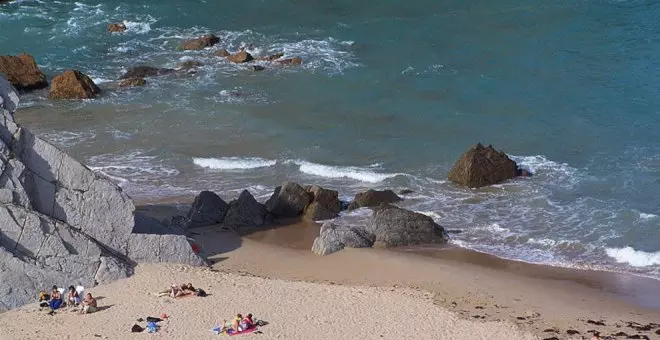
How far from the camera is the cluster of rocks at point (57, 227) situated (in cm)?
2733

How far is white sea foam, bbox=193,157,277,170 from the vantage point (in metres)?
38.7

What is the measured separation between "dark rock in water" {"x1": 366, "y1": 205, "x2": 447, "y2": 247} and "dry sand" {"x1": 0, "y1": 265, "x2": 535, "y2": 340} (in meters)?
3.50

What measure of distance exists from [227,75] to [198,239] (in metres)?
18.8

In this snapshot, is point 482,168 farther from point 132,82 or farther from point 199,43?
point 199,43

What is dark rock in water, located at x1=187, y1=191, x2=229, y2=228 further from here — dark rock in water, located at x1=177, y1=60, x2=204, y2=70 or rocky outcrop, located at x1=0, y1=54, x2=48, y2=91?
Answer: dark rock in water, located at x1=177, y1=60, x2=204, y2=70

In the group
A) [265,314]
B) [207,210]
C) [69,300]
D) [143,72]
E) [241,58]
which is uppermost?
[241,58]

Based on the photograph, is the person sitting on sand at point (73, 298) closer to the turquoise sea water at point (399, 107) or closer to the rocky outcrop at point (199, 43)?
the turquoise sea water at point (399, 107)

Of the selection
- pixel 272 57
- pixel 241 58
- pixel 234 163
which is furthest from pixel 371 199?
pixel 272 57

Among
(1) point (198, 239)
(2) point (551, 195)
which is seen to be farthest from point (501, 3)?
(1) point (198, 239)

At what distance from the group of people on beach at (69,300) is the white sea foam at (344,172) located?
42.6 ft

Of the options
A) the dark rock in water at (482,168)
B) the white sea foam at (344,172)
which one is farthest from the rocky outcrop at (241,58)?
the dark rock in water at (482,168)

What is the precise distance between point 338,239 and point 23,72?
76.6 feet

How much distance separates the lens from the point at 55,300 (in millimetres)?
26422

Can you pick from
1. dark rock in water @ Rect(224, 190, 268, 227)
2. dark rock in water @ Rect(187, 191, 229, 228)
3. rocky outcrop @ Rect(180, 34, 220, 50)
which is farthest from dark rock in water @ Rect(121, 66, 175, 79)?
dark rock in water @ Rect(224, 190, 268, 227)
